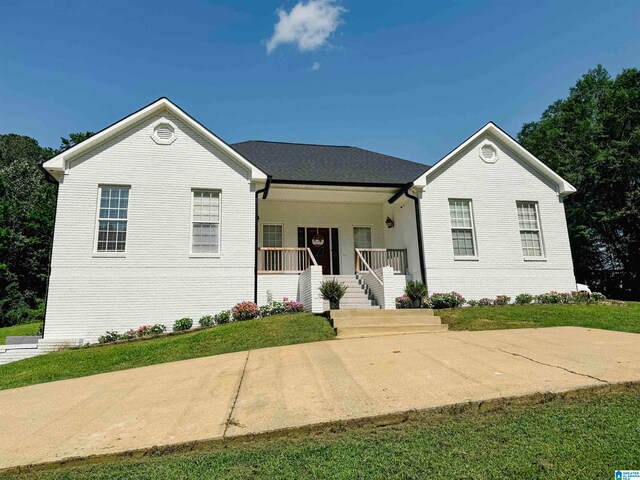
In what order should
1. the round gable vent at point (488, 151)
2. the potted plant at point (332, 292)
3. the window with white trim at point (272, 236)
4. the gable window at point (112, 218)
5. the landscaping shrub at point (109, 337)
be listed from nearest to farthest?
the landscaping shrub at point (109, 337) → the potted plant at point (332, 292) → the gable window at point (112, 218) → the round gable vent at point (488, 151) → the window with white trim at point (272, 236)

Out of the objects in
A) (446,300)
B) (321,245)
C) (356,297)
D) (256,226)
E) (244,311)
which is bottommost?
(244,311)

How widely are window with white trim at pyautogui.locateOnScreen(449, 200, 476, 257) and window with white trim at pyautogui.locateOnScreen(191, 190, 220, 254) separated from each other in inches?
314

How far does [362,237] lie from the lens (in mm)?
15648

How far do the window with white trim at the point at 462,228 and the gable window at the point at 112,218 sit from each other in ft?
35.0

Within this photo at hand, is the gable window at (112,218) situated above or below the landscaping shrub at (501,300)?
above

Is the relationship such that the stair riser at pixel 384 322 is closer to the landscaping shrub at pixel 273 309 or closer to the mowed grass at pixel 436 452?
the landscaping shrub at pixel 273 309

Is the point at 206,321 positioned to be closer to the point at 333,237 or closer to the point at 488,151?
the point at 333,237

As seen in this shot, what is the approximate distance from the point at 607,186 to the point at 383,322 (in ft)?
73.1

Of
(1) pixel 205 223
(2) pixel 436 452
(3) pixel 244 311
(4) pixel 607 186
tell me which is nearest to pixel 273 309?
(3) pixel 244 311

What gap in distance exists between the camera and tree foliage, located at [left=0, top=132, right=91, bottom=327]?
21688 mm

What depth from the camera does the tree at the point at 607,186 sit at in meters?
22.4

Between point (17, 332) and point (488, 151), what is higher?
point (488, 151)

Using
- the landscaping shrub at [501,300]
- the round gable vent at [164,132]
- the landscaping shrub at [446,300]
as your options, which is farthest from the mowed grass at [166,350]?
the landscaping shrub at [501,300]

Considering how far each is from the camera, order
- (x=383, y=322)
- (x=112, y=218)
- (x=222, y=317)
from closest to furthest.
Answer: (x=383, y=322), (x=222, y=317), (x=112, y=218)
